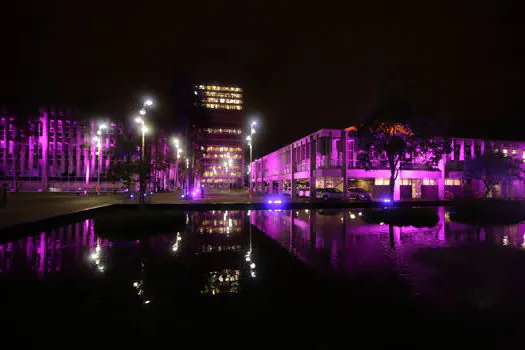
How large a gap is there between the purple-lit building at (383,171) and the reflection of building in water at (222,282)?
1583 inches

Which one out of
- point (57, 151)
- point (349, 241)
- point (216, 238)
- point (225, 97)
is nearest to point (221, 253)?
point (216, 238)

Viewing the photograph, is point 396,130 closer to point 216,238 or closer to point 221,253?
point 216,238

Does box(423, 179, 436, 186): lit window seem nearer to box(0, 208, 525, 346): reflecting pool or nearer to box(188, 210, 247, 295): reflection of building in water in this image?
box(0, 208, 525, 346): reflecting pool

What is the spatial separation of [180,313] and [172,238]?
7689 mm

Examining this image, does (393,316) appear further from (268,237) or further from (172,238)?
(172,238)

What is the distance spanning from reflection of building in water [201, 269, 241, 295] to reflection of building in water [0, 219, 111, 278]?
333 centimetres

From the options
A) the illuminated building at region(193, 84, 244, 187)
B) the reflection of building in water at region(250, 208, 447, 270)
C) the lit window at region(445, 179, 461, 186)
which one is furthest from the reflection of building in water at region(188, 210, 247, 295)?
the illuminated building at region(193, 84, 244, 187)

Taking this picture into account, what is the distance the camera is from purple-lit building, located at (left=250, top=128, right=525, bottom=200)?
48594 mm

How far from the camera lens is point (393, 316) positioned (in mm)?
5445

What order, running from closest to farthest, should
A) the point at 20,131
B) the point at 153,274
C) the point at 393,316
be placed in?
the point at 393,316, the point at 153,274, the point at 20,131

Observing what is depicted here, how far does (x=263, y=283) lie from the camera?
7.20 metres

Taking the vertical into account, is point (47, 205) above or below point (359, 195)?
below

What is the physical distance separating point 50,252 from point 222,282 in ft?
21.2

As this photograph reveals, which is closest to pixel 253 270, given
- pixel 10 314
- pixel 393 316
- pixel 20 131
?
pixel 393 316
